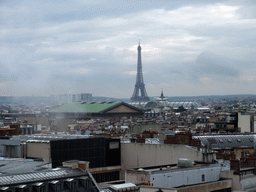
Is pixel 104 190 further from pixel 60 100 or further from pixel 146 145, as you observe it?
pixel 60 100

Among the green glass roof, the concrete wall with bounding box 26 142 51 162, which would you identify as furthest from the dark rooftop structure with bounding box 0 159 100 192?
the green glass roof

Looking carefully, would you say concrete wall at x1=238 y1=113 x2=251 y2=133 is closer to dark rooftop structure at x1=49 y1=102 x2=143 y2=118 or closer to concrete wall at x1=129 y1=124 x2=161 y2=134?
concrete wall at x1=129 y1=124 x2=161 y2=134

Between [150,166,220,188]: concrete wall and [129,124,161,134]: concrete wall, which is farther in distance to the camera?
[129,124,161,134]: concrete wall

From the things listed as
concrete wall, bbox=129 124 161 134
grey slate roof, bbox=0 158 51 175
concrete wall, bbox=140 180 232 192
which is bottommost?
concrete wall, bbox=140 180 232 192

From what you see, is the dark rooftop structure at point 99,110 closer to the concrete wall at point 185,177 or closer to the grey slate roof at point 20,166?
the concrete wall at point 185,177

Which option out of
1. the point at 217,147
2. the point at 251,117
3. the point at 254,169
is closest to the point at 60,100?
the point at 251,117

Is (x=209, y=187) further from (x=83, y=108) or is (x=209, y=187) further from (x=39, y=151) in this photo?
(x=83, y=108)

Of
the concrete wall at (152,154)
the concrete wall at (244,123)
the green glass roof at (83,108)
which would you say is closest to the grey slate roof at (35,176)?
the concrete wall at (152,154)
